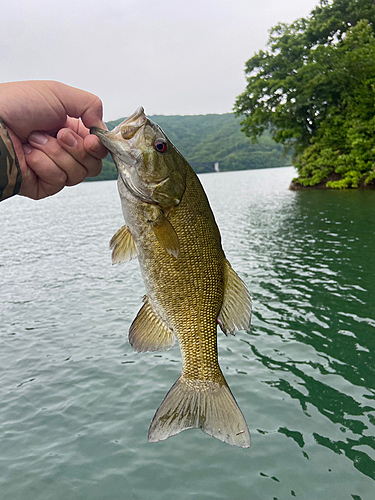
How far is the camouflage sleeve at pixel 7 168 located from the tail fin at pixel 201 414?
188 centimetres

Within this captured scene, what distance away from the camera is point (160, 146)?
2537mm

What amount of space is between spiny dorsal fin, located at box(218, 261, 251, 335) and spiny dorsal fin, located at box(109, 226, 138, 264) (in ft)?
2.06

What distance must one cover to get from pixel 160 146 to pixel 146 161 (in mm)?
131

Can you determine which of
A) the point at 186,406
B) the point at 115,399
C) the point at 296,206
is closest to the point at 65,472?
the point at 115,399

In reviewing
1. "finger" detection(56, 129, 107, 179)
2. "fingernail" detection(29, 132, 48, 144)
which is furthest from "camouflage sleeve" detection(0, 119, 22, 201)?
"finger" detection(56, 129, 107, 179)

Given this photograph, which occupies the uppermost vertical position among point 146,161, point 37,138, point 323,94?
point 323,94

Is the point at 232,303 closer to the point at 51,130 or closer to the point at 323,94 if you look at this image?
the point at 51,130

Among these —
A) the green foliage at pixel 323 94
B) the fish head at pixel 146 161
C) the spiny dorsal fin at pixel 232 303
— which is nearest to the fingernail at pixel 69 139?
the fish head at pixel 146 161

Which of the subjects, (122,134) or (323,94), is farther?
(323,94)

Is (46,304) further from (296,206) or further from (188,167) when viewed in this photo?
(296,206)

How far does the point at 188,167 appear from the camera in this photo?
100 inches

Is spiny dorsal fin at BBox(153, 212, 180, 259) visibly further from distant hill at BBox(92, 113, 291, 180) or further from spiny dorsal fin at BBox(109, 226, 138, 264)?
distant hill at BBox(92, 113, 291, 180)

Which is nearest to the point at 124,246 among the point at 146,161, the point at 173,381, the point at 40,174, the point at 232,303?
the point at 146,161

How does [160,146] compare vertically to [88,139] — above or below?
below
